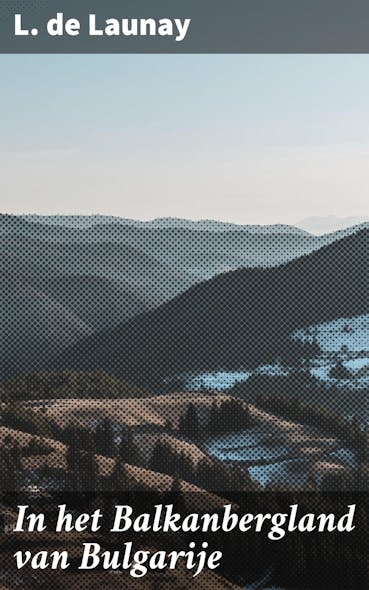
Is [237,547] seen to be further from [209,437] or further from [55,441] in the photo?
[209,437]

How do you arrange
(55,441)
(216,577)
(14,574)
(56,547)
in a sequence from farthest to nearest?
(55,441) → (216,577) → (14,574) → (56,547)

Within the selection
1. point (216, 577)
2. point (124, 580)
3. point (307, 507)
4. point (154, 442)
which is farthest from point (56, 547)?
point (154, 442)

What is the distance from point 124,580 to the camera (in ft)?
288

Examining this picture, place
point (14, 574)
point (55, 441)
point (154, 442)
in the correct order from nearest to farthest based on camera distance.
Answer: point (14, 574), point (55, 441), point (154, 442)

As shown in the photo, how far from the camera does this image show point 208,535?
11375 cm

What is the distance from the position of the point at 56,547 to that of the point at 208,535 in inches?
1162

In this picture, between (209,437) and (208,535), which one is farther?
Result: (209,437)

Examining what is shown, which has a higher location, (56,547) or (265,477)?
(265,477)

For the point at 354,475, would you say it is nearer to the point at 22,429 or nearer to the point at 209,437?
the point at 209,437

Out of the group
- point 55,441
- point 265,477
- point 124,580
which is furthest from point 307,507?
point 265,477

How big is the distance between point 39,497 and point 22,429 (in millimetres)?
57385

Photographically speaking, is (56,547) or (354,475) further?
(354,475)

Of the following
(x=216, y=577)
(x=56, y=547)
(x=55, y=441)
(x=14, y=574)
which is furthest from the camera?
Result: (x=55, y=441)

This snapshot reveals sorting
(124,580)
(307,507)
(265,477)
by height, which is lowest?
(124,580)
